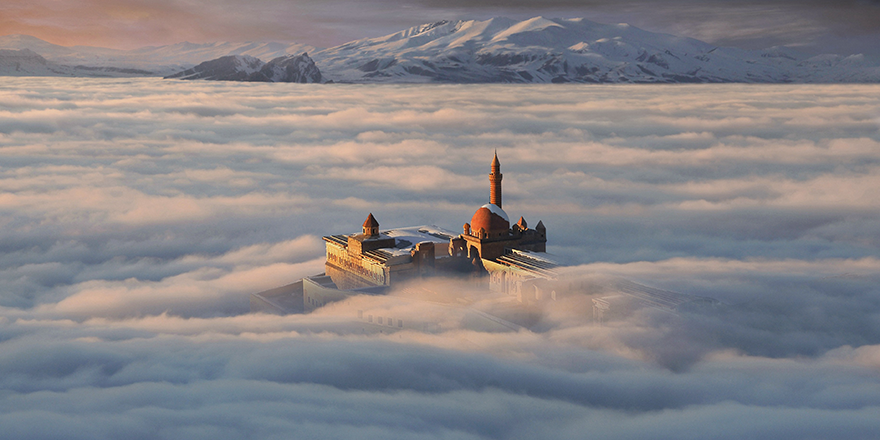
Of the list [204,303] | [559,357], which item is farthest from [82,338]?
[559,357]

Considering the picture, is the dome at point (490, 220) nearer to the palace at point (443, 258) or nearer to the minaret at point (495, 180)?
A: the palace at point (443, 258)

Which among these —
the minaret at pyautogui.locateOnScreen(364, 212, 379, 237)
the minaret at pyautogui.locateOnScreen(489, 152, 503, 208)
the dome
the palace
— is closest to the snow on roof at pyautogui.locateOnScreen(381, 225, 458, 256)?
the palace

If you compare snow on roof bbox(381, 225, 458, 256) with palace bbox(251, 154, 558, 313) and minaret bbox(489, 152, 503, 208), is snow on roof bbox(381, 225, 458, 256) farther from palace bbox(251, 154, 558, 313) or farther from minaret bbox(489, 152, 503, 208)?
minaret bbox(489, 152, 503, 208)

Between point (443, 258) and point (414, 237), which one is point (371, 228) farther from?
point (443, 258)

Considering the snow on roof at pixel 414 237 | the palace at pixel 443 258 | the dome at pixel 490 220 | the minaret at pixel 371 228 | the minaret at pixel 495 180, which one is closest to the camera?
the palace at pixel 443 258

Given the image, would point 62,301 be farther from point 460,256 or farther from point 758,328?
point 758,328

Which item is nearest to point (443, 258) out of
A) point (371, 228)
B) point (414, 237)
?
point (414, 237)

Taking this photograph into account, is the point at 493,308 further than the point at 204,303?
No

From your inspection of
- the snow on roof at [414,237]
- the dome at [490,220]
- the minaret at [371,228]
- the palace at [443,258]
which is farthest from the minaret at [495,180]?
the minaret at [371,228]
